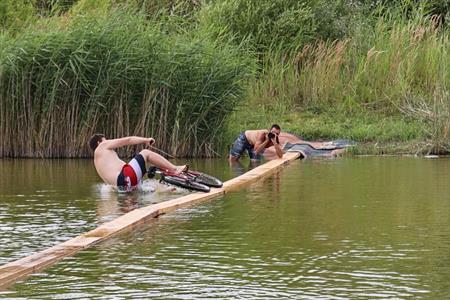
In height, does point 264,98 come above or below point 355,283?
above

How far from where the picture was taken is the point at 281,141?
2241 cm

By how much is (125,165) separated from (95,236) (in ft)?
15.7

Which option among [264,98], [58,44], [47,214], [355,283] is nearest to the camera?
[355,283]

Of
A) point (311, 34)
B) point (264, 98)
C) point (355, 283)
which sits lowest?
point (355, 283)

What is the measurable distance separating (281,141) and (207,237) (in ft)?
43.2

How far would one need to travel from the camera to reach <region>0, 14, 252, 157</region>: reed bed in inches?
807

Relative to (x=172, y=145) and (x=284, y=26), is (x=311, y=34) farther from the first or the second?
(x=172, y=145)

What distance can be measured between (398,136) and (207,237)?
14.1 m

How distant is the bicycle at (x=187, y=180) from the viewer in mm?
13484

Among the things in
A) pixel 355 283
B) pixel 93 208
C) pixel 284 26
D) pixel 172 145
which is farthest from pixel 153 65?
pixel 355 283

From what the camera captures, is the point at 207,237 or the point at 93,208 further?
the point at 93,208

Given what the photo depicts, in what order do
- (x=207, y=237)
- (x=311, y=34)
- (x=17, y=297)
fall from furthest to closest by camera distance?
(x=311, y=34) → (x=207, y=237) → (x=17, y=297)

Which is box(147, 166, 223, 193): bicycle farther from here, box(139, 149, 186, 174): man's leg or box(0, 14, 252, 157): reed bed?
box(0, 14, 252, 157): reed bed

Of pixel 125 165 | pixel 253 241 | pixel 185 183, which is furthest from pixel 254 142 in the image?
pixel 253 241
